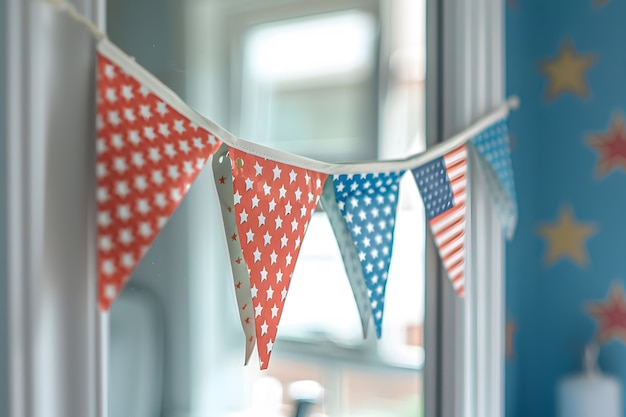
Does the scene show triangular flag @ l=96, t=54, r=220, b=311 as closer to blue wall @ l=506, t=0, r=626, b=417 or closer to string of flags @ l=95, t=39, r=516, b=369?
string of flags @ l=95, t=39, r=516, b=369

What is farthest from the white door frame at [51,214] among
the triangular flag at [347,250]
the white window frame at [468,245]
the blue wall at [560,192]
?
the blue wall at [560,192]

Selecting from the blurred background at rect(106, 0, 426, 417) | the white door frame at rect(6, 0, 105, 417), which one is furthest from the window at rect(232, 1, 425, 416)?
the white door frame at rect(6, 0, 105, 417)

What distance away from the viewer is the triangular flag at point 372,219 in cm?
94

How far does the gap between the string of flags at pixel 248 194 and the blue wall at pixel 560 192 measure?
1.93 ft

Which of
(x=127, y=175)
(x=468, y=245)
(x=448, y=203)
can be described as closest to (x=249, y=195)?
(x=127, y=175)

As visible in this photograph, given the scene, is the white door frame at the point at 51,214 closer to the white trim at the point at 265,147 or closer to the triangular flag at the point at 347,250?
the white trim at the point at 265,147

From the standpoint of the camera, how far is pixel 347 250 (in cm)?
98

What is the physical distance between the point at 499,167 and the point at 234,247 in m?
0.74

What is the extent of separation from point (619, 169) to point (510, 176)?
43 centimetres

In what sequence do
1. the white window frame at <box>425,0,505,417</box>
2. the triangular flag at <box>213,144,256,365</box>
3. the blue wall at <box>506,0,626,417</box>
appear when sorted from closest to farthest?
1. the triangular flag at <box>213,144,256,365</box>
2. the white window frame at <box>425,0,505,417</box>
3. the blue wall at <box>506,0,626,417</box>

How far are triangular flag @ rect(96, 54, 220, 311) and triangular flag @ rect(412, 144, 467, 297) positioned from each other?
53 cm

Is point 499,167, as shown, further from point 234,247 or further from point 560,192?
point 234,247

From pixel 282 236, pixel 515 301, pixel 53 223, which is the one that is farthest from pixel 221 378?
pixel 515 301

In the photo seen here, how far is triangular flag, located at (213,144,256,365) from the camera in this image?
0.72 meters
